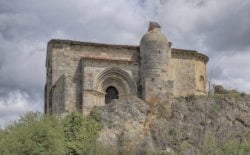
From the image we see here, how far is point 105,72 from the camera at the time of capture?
51312 millimetres

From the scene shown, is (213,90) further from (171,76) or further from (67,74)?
(67,74)

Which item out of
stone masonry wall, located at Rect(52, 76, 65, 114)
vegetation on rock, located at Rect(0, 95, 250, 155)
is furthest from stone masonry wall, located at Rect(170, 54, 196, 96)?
stone masonry wall, located at Rect(52, 76, 65, 114)

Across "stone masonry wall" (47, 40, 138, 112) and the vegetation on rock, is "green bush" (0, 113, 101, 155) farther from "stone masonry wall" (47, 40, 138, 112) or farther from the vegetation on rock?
"stone masonry wall" (47, 40, 138, 112)

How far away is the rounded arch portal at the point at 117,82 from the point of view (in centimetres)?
5144

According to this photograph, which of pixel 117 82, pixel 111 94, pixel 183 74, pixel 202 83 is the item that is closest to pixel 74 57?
pixel 117 82

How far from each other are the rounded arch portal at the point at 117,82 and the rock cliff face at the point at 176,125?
8.89 feet

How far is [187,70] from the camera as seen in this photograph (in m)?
55.4

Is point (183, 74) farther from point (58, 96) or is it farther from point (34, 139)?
point (34, 139)

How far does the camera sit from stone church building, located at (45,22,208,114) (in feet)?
165

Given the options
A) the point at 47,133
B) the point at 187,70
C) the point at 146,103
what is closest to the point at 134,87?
the point at 146,103

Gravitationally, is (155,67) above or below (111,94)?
above

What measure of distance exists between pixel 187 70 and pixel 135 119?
9.52 metres

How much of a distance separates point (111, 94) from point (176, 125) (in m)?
7.20

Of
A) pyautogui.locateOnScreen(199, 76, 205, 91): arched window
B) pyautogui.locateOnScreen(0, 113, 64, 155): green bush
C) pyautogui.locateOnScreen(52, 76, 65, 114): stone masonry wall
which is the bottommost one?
pyautogui.locateOnScreen(0, 113, 64, 155): green bush
